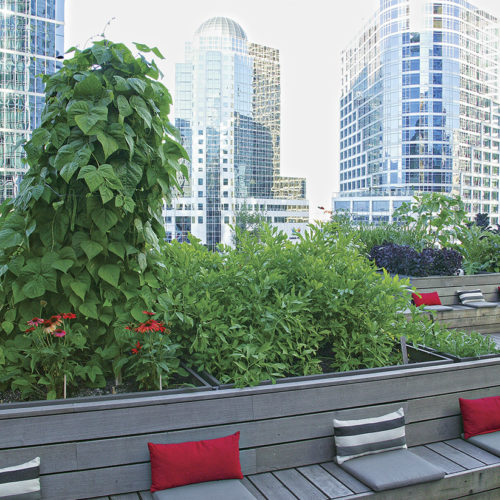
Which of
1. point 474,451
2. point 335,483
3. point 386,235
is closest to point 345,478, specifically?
point 335,483

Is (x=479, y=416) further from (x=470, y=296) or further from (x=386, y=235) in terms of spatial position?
(x=386, y=235)

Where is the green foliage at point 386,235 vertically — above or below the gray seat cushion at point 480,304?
above

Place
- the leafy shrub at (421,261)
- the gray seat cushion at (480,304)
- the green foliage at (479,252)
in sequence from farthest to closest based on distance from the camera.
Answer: the green foliage at (479,252)
the leafy shrub at (421,261)
the gray seat cushion at (480,304)

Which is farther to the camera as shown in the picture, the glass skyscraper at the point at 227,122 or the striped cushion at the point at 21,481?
the glass skyscraper at the point at 227,122

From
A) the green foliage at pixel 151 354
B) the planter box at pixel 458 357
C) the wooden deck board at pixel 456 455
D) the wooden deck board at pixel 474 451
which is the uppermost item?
the green foliage at pixel 151 354

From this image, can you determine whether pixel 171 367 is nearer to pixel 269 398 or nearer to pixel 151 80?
pixel 269 398

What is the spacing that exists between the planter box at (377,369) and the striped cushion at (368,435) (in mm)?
189

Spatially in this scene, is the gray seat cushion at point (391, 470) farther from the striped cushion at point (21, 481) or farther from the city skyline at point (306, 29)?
the city skyline at point (306, 29)

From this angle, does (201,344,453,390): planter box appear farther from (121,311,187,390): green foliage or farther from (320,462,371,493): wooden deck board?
(320,462,371,493): wooden deck board

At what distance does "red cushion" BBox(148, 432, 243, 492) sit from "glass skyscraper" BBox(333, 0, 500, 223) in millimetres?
34343

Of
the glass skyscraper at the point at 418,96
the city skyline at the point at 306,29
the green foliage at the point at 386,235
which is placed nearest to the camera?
the green foliage at the point at 386,235

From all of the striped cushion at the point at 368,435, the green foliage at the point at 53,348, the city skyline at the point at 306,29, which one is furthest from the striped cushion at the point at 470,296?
the green foliage at the point at 53,348

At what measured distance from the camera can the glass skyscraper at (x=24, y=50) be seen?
520cm

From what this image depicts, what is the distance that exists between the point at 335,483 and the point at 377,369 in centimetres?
55
